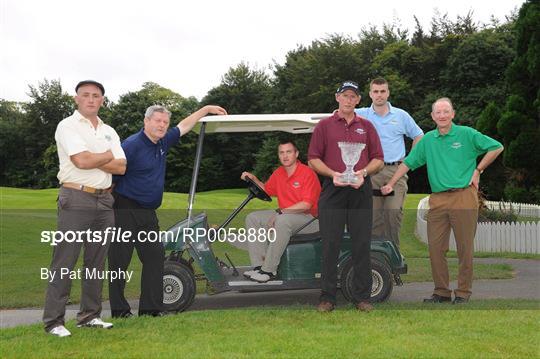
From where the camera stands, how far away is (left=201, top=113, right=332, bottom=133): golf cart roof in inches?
227

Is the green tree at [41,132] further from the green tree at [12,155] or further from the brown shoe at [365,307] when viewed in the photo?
the brown shoe at [365,307]

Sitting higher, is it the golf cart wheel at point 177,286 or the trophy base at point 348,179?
the trophy base at point 348,179

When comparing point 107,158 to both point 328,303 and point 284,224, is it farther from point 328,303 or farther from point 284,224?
point 328,303

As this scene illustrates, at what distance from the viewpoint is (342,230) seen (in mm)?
5332

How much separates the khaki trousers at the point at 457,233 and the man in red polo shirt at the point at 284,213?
1.22 metres

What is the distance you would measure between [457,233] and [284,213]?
175 centimetres

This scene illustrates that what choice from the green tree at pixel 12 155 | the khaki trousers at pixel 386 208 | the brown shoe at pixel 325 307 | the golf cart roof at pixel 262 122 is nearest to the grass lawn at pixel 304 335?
the brown shoe at pixel 325 307

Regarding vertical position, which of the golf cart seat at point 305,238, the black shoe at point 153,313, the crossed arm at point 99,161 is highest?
the crossed arm at point 99,161

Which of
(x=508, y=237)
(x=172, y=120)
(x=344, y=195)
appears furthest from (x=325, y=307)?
(x=172, y=120)

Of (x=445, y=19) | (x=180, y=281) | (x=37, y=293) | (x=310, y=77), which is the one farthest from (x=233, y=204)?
(x=445, y=19)

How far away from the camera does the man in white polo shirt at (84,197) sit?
462 cm

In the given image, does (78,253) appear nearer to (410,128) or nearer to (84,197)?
(84,197)

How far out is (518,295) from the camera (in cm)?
664

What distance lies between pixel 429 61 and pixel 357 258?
31979 millimetres
